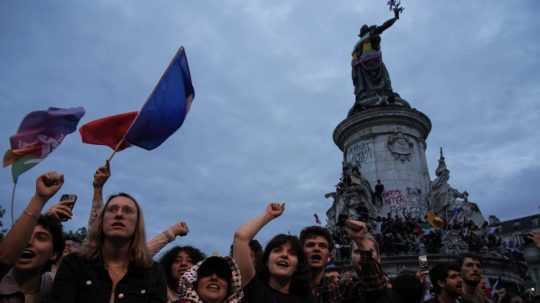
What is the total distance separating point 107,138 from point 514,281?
2162cm

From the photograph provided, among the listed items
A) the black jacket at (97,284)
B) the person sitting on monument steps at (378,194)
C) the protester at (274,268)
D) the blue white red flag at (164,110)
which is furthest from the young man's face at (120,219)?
the person sitting on monument steps at (378,194)

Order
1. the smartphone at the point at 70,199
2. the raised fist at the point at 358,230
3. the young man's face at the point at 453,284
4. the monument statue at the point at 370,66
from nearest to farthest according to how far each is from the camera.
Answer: the smartphone at the point at 70,199
the raised fist at the point at 358,230
the young man's face at the point at 453,284
the monument statue at the point at 370,66

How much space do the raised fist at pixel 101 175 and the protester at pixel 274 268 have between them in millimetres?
1741

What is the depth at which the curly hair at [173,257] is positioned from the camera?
Answer: 593cm

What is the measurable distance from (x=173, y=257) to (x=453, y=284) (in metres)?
3.82

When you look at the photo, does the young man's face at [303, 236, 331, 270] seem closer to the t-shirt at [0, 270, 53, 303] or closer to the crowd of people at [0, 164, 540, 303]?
the crowd of people at [0, 164, 540, 303]

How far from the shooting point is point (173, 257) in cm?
604

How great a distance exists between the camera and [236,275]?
4.38m

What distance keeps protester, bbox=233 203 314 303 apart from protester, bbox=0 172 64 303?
1.73 metres

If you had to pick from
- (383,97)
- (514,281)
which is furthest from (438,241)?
(383,97)

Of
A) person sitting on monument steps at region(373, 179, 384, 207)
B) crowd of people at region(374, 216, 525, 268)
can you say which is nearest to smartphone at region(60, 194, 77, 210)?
crowd of people at region(374, 216, 525, 268)

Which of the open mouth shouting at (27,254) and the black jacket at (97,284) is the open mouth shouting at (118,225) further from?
the open mouth shouting at (27,254)

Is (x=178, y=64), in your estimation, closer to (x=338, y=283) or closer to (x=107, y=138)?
(x=107, y=138)

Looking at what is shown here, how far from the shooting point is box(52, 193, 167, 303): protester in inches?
149
